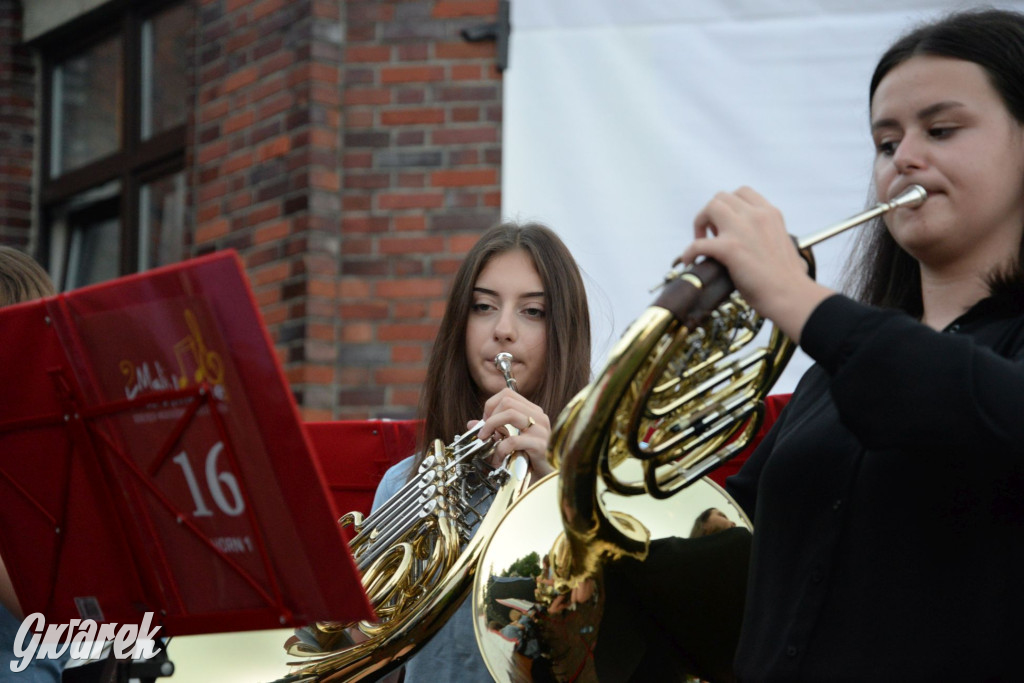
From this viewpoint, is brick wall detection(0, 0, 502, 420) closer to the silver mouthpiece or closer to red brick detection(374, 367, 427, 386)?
red brick detection(374, 367, 427, 386)

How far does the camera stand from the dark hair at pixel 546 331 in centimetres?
247

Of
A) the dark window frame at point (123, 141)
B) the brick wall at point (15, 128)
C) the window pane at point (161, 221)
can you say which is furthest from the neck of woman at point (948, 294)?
the brick wall at point (15, 128)

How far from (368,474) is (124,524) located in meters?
1.02

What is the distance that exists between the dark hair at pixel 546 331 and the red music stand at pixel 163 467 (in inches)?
32.5

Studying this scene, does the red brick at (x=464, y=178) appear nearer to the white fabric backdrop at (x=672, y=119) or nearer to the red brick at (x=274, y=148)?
the white fabric backdrop at (x=672, y=119)

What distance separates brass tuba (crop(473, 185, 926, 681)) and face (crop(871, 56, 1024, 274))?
35mm

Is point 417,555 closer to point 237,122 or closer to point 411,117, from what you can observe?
point 411,117

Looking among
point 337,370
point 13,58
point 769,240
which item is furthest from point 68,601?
point 13,58

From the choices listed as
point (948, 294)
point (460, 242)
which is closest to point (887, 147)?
point (948, 294)

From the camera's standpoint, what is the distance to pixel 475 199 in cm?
421

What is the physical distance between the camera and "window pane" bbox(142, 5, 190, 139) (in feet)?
17.7

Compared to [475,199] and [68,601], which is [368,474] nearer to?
[68,601]

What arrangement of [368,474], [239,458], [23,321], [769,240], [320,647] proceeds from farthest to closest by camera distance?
[368,474]
[320,647]
[23,321]
[239,458]
[769,240]

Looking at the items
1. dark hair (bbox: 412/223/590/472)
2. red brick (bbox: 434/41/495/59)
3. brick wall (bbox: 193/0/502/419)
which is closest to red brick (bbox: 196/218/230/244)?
brick wall (bbox: 193/0/502/419)
